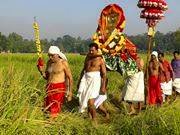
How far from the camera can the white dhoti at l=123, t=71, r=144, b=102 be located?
39.8 ft

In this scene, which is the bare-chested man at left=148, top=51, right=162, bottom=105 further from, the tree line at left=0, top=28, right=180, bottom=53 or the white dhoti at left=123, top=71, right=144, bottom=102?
the tree line at left=0, top=28, right=180, bottom=53

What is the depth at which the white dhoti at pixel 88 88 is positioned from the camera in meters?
10.1

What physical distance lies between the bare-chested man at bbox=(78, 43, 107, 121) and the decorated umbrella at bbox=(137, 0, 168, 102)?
2.64 metres

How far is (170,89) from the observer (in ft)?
45.4

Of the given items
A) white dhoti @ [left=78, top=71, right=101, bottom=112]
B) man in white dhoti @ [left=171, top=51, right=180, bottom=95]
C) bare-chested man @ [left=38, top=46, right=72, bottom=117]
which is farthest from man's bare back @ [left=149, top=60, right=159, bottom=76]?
bare-chested man @ [left=38, top=46, right=72, bottom=117]

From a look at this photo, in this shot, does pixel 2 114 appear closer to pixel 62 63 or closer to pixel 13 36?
pixel 62 63

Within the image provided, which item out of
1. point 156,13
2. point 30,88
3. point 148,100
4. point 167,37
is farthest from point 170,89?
point 167,37

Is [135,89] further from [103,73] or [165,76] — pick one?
[103,73]

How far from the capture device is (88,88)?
10117 mm

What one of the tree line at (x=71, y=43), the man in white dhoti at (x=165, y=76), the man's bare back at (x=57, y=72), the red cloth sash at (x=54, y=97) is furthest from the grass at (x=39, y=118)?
the tree line at (x=71, y=43)

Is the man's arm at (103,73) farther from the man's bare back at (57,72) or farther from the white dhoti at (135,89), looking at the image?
the white dhoti at (135,89)

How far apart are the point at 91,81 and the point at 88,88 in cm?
15

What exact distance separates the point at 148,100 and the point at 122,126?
168 inches

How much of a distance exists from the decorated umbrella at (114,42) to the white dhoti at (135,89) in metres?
0.33
